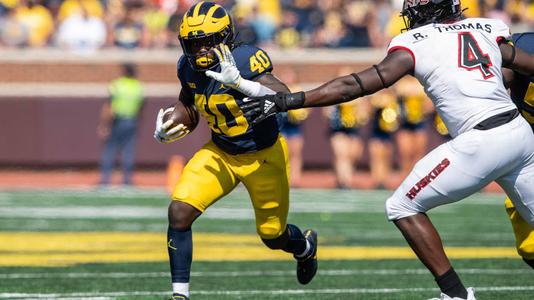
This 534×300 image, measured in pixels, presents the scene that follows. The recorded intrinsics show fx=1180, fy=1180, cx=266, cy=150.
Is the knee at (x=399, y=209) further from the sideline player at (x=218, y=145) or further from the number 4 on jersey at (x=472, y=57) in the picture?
the sideline player at (x=218, y=145)

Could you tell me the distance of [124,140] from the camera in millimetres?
18266

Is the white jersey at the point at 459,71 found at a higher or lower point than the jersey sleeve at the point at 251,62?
higher

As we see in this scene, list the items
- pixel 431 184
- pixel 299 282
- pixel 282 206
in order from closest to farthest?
pixel 431 184 → pixel 282 206 → pixel 299 282

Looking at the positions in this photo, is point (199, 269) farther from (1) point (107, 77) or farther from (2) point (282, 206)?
(1) point (107, 77)

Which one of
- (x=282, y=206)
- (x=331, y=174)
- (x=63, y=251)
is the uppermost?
(x=282, y=206)

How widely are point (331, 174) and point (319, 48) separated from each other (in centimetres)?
235

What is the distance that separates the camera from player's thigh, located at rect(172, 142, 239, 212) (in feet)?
22.1

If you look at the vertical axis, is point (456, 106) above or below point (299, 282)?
above

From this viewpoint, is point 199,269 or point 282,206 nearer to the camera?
point 282,206

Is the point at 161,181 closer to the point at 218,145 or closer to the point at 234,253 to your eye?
the point at 234,253

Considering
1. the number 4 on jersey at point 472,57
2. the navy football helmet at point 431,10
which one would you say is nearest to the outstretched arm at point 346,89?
the number 4 on jersey at point 472,57

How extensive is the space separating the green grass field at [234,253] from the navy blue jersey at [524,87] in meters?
1.23

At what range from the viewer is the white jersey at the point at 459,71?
19.2ft

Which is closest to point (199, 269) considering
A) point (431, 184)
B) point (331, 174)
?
point (431, 184)
